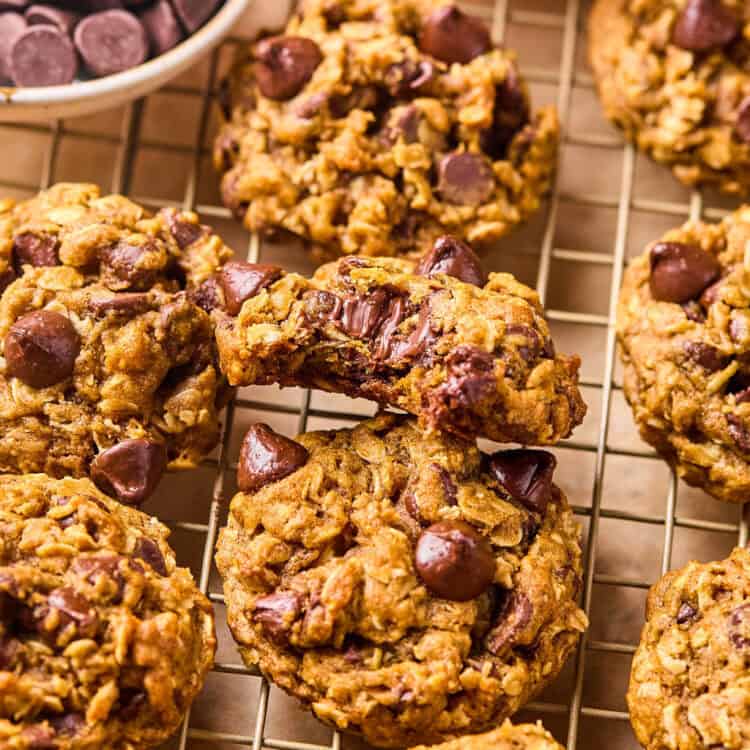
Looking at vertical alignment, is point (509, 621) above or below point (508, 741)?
above

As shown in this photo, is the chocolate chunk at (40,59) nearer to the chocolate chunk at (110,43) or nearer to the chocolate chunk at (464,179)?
the chocolate chunk at (110,43)

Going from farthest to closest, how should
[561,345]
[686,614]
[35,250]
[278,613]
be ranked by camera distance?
[561,345]
[35,250]
[686,614]
[278,613]

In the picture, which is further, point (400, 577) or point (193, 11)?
point (193, 11)

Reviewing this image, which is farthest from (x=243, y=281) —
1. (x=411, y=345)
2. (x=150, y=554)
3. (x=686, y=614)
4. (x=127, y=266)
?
(x=686, y=614)

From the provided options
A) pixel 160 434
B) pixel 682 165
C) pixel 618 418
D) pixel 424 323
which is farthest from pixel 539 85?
pixel 160 434

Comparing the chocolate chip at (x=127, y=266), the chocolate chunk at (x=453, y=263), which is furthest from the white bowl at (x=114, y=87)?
the chocolate chunk at (x=453, y=263)

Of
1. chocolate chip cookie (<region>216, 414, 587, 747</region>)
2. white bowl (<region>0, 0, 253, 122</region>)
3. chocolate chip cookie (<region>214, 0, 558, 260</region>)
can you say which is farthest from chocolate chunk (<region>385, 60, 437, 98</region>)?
chocolate chip cookie (<region>216, 414, 587, 747</region>)

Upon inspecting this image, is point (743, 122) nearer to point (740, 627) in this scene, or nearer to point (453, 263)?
point (453, 263)
